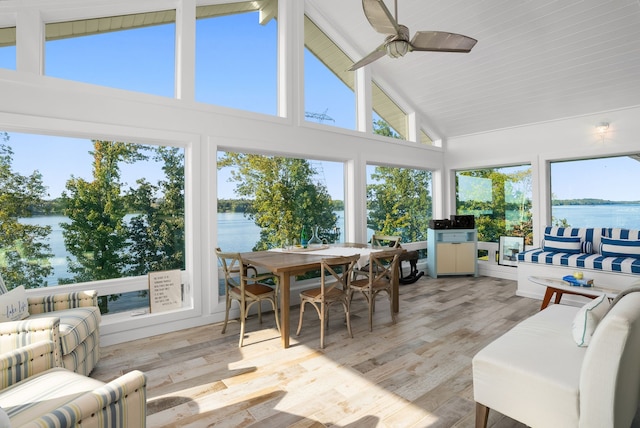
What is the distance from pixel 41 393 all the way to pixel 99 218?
2186mm

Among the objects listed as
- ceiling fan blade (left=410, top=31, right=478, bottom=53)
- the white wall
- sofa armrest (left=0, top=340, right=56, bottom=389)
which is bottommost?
sofa armrest (left=0, top=340, right=56, bottom=389)

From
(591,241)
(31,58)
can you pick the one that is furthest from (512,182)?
(31,58)

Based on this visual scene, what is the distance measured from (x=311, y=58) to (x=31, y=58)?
10.6 ft

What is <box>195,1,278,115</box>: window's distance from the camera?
385 centimetres

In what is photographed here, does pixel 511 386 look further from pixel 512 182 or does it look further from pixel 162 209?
pixel 512 182

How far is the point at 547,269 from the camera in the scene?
4.52 meters

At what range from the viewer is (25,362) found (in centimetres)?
164

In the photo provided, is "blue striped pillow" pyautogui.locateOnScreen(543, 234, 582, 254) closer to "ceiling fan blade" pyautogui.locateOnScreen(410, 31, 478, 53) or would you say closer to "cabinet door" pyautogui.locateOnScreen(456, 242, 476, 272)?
"cabinet door" pyautogui.locateOnScreen(456, 242, 476, 272)

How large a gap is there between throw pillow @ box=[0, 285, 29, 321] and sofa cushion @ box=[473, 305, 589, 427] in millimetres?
3029

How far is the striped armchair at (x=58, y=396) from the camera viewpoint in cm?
115

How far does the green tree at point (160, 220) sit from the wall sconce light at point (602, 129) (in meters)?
5.74

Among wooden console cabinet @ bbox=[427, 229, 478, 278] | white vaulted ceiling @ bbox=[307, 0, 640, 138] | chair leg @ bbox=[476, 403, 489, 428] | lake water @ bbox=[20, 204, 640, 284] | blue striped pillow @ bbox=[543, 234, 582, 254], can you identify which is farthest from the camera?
wooden console cabinet @ bbox=[427, 229, 478, 278]

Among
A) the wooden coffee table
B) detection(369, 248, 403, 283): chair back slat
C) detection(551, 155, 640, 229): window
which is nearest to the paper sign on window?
detection(369, 248, 403, 283): chair back slat

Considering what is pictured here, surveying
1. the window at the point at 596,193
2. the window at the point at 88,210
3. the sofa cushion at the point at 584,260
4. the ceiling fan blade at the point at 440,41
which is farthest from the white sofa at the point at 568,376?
the window at the point at 596,193
